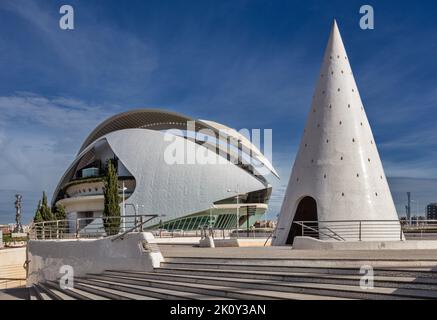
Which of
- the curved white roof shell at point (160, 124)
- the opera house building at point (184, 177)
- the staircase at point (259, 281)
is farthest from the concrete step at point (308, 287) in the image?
the curved white roof shell at point (160, 124)

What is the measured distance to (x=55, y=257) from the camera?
14438 millimetres

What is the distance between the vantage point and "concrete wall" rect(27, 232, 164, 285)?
11.5 meters

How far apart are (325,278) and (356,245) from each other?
644cm

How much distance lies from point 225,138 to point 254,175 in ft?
21.2

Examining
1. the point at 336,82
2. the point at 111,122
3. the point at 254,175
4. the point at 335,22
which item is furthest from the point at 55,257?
the point at 111,122

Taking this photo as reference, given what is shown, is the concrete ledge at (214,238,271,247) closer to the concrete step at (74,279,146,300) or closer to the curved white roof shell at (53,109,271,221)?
the concrete step at (74,279,146,300)

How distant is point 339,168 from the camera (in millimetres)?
17422

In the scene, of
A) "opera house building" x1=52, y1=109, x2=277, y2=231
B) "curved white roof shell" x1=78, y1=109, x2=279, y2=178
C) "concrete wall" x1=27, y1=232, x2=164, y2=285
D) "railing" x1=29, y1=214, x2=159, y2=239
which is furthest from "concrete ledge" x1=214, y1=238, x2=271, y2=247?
"curved white roof shell" x1=78, y1=109, x2=279, y2=178

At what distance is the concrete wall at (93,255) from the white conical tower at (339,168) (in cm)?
796

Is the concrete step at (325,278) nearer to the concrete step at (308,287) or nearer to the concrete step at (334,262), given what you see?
the concrete step at (308,287)

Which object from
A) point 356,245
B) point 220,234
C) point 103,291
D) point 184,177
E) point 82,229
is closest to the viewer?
point 103,291

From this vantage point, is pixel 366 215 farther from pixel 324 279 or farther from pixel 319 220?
pixel 324 279

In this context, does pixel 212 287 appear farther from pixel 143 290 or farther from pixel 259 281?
pixel 143 290

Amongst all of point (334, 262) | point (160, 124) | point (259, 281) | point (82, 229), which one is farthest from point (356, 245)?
point (160, 124)
